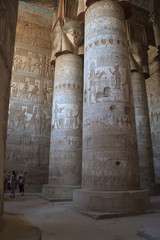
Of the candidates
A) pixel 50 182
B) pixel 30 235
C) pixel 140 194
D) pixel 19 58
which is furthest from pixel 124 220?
pixel 19 58

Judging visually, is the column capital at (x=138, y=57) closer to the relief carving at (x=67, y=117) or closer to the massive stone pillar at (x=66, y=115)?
the massive stone pillar at (x=66, y=115)

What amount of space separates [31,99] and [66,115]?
4.15 meters

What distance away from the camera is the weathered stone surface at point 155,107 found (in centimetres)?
1382

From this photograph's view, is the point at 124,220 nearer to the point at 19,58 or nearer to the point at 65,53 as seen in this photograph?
the point at 65,53

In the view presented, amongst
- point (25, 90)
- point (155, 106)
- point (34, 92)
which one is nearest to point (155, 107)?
point (155, 106)

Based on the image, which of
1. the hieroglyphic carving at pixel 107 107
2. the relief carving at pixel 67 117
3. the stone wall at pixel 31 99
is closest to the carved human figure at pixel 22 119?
the stone wall at pixel 31 99

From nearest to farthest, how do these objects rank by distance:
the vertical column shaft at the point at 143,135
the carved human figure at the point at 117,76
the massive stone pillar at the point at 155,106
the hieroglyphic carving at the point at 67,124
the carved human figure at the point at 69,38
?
the carved human figure at the point at 117,76 → the hieroglyphic carving at the point at 67,124 → the carved human figure at the point at 69,38 → the vertical column shaft at the point at 143,135 → the massive stone pillar at the point at 155,106

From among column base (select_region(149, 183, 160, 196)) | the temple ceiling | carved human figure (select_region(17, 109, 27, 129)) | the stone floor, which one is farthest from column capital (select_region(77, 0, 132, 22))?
column base (select_region(149, 183, 160, 196))

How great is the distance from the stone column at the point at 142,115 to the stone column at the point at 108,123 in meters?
4.77

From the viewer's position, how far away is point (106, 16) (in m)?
6.73

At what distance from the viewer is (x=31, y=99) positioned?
12570 millimetres

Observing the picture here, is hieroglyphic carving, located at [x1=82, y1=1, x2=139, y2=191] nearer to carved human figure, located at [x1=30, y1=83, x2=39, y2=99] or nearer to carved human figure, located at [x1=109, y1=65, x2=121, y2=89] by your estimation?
carved human figure, located at [x1=109, y1=65, x2=121, y2=89]

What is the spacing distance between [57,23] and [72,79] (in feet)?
11.7

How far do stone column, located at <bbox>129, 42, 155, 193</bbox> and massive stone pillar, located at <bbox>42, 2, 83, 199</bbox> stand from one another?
3362mm
